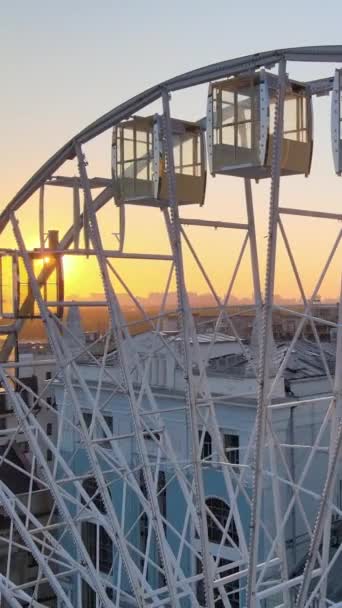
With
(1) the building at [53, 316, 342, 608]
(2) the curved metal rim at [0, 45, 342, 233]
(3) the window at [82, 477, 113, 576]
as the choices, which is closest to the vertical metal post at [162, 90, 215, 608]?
(2) the curved metal rim at [0, 45, 342, 233]

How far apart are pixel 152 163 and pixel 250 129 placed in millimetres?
2232

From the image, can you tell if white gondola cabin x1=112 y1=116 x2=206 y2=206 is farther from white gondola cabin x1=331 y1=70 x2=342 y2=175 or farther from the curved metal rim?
white gondola cabin x1=331 y1=70 x2=342 y2=175

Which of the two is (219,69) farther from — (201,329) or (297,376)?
(201,329)

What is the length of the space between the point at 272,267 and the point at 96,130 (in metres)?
4.23

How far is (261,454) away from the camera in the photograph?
11930mm

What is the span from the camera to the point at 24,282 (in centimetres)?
1747

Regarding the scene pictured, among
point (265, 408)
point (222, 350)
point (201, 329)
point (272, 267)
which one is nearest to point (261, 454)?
point (265, 408)

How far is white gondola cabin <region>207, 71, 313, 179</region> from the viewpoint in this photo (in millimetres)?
11656

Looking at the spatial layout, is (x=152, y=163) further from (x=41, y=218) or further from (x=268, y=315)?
(x=268, y=315)

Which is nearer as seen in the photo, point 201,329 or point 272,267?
point 272,267

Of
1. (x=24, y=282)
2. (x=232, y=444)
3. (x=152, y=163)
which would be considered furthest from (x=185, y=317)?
(x=232, y=444)

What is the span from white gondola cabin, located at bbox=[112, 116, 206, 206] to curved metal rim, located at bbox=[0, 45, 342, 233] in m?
0.73

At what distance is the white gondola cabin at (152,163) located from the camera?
13.8 m

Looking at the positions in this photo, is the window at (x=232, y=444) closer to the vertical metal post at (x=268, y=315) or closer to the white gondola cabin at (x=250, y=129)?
the vertical metal post at (x=268, y=315)
